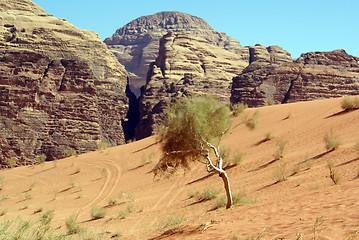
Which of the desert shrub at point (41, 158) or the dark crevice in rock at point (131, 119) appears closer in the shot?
the desert shrub at point (41, 158)

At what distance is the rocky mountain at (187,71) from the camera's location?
56.5 meters

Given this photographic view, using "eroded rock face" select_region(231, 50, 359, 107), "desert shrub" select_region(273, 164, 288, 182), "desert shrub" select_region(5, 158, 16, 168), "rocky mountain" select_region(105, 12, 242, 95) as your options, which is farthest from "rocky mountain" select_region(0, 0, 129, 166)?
"rocky mountain" select_region(105, 12, 242, 95)

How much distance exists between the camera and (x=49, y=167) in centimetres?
3111

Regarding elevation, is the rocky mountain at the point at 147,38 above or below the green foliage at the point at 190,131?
above

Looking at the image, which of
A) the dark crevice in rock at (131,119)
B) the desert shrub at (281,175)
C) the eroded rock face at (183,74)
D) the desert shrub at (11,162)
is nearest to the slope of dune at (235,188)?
the desert shrub at (281,175)

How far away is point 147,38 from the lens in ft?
452

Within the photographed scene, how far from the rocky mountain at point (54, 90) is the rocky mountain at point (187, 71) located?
5.17 metres

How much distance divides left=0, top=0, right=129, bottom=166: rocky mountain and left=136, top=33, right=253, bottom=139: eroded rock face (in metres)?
4.88

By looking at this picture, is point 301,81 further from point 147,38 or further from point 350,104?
point 147,38

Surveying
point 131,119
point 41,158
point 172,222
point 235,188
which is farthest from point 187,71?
point 172,222

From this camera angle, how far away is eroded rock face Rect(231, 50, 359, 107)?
158ft

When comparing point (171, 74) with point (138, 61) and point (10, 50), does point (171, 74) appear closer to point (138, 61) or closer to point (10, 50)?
point (10, 50)

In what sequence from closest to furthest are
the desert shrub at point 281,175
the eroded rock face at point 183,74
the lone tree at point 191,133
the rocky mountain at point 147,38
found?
the lone tree at point 191,133, the desert shrub at point 281,175, the eroded rock face at point 183,74, the rocky mountain at point 147,38

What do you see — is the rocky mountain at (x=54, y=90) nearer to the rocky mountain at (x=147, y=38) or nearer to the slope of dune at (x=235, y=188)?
the slope of dune at (x=235, y=188)
